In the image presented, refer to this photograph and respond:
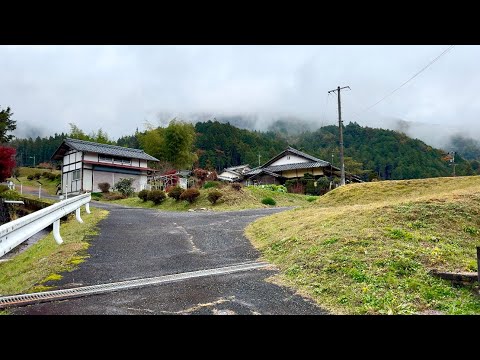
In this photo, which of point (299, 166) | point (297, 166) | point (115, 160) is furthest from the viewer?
point (297, 166)

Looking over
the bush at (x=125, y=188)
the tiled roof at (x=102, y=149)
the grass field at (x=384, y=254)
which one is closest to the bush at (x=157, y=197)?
the bush at (x=125, y=188)

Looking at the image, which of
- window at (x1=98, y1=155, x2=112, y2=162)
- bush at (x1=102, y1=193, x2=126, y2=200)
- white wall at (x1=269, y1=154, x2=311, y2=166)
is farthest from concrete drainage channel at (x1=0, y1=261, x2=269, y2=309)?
white wall at (x1=269, y1=154, x2=311, y2=166)

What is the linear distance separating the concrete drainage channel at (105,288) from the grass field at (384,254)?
34.5 inches

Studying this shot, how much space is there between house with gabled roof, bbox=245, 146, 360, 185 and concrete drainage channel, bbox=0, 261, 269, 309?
31562 mm

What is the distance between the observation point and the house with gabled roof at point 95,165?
32469 mm

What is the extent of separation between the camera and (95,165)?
3284 cm

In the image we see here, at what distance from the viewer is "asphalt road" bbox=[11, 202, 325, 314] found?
3.71m

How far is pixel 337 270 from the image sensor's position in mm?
4879

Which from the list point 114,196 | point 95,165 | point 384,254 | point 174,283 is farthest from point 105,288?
point 95,165

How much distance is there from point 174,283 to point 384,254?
2854 mm

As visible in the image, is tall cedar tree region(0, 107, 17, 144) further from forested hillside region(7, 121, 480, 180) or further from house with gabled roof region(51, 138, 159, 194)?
forested hillside region(7, 121, 480, 180)

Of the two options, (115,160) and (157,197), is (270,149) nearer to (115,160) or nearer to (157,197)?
(115,160)

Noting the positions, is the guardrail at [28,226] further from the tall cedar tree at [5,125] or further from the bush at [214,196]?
the tall cedar tree at [5,125]
